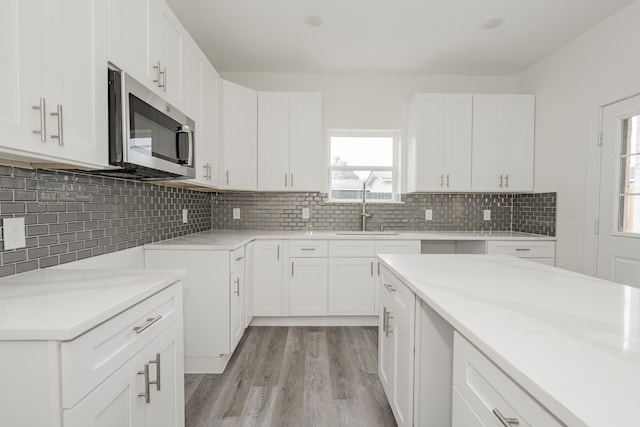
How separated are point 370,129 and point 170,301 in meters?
2.91

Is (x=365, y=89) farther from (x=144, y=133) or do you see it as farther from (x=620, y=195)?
(x=144, y=133)

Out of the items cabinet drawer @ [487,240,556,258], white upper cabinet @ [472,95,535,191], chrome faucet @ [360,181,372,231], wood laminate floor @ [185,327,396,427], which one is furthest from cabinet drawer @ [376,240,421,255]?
white upper cabinet @ [472,95,535,191]

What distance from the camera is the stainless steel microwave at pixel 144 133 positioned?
1.36 metres

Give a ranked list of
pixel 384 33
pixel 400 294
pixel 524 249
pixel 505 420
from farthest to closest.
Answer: pixel 524 249 → pixel 384 33 → pixel 400 294 → pixel 505 420

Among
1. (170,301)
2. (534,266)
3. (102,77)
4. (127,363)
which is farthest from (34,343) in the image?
(534,266)

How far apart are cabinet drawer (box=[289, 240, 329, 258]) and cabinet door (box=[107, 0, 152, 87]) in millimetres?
1800

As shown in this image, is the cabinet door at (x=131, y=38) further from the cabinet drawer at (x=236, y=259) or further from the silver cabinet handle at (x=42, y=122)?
the cabinet drawer at (x=236, y=259)

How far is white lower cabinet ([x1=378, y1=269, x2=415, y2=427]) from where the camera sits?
136 centimetres

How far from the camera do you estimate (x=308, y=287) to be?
10.1 ft

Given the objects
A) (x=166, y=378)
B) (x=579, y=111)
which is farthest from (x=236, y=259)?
(x=579, y=111)

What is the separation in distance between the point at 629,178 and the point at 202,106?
3323 millimetres

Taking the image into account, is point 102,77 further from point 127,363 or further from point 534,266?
point 534,266

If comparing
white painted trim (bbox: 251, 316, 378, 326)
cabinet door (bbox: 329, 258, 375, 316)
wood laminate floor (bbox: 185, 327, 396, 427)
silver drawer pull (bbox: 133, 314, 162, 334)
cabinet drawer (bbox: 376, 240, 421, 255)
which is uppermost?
cabinet drawer (bbox: 376, 240, 421, 255)

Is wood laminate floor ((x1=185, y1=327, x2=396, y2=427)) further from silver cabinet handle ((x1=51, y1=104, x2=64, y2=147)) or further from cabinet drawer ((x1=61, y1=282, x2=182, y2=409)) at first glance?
silver cabinet handle ((x1=51, y1=104, x2=64, y2=147))
